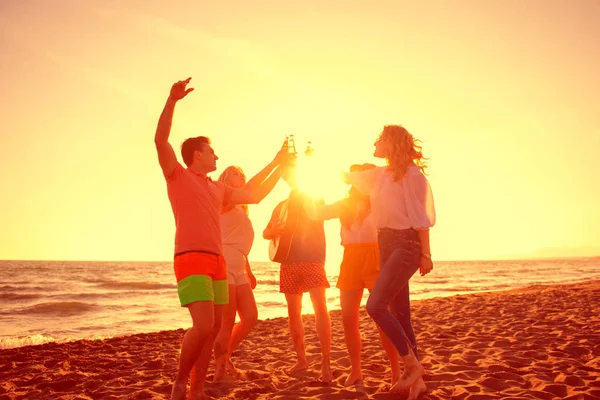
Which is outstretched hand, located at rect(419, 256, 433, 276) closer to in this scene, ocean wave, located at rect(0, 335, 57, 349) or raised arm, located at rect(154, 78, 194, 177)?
raised arm, located at rect(154, 78, 194, 177)

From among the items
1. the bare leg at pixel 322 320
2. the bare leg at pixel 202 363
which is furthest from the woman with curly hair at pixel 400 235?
the bare leg at pixel 202 363

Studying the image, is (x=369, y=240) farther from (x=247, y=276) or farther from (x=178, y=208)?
(x=178, y=208)

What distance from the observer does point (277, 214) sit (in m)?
5.33

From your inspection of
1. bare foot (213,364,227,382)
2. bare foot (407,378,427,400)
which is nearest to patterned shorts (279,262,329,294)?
bare foot (213,364,227,382)

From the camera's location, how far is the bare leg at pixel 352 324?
4285 mm

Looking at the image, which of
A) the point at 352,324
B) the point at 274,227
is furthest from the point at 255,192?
the point at 352,324

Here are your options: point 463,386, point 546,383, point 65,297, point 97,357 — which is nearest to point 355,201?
point 463,386

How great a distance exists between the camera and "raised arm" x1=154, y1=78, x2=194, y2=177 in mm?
3209

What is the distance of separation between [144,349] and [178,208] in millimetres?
5508

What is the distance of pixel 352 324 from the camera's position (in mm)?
4332

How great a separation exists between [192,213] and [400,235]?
167 cm

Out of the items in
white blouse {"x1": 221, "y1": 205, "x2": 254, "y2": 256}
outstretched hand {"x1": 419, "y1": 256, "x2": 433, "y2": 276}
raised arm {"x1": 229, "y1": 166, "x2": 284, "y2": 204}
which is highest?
raised arm {"x1": 229, "y1": 166, "x2": 284, "y2": 204}

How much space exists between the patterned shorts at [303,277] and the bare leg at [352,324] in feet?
1.72

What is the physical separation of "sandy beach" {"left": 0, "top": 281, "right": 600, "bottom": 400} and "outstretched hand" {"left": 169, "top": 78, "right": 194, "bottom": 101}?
2793 millimetres
